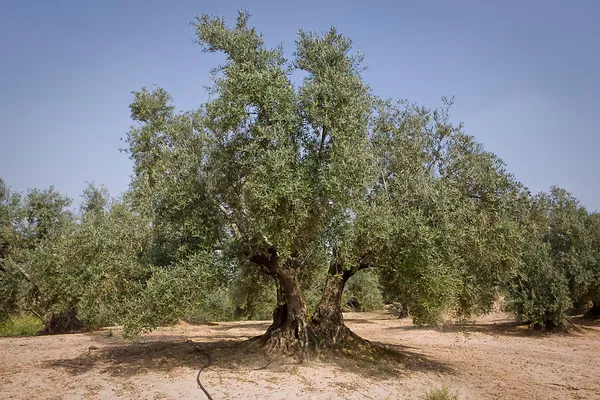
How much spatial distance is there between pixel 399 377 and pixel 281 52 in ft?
34.9

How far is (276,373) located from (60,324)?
1923 centimetres

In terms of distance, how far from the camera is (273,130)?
12.5 m

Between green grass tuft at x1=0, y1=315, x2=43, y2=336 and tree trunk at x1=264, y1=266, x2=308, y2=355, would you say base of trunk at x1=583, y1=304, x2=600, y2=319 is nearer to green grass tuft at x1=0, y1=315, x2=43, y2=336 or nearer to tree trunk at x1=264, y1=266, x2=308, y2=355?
tree trunk at x1=264, y1=266, x2=308, y2=355

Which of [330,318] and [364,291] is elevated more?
[364,291]

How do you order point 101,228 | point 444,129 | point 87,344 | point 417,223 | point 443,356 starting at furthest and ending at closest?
1. point 87,344
2. point 443,356
3. point 444,129
4. point 101,228
5. point 417,223

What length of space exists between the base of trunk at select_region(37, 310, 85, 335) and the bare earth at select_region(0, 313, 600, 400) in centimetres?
621

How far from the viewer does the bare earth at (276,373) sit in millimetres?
11555

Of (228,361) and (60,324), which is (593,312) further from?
(60,324)

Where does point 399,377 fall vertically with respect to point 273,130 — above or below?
below

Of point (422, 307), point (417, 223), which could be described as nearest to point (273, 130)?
point (417, 223)

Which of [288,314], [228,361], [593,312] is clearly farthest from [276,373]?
[593,312]

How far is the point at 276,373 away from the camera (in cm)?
1271

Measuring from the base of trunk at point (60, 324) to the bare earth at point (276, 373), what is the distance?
20.4 feet

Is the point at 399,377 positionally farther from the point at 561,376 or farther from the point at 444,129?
the point at 444,129
